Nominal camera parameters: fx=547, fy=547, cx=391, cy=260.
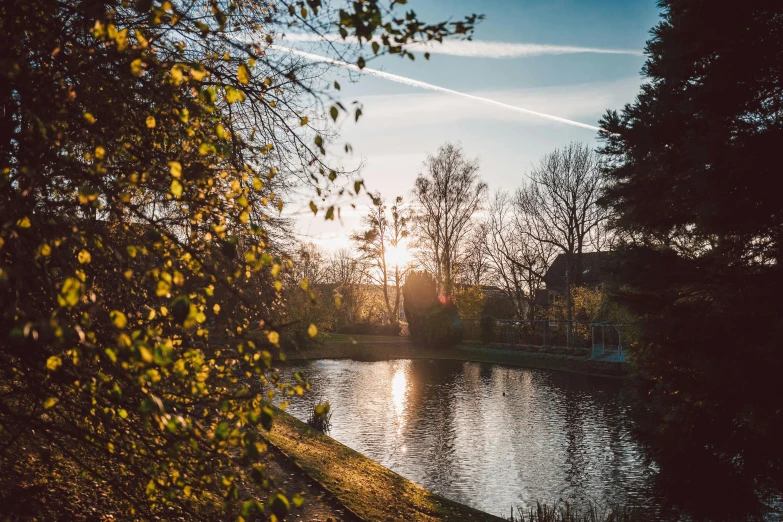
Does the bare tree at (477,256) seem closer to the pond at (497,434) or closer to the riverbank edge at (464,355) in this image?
the riverbank edge at (464,355)

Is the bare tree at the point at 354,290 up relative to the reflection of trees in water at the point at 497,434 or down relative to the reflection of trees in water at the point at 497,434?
up

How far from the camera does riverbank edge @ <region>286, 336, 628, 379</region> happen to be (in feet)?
90.2

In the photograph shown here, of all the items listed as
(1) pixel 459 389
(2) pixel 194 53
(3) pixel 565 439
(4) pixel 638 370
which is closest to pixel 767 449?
A: (4) pixel 638 370

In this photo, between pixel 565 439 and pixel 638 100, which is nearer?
pixel 638 100

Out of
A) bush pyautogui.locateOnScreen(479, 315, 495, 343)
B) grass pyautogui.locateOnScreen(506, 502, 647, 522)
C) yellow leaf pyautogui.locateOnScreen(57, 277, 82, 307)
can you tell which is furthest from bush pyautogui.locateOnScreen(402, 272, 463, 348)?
yellow leaf pyautogui.locateOnScreen(57, 277, 82, 307)

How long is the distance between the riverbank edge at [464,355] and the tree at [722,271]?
17.1m

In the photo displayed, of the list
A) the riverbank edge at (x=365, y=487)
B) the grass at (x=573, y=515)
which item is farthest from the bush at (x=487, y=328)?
the grass at (x=573, y=515)

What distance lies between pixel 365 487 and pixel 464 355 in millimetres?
26618

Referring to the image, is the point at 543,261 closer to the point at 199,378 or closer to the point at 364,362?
the point at 364,362

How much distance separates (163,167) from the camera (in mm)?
3777

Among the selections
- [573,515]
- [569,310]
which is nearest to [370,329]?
[569,310]

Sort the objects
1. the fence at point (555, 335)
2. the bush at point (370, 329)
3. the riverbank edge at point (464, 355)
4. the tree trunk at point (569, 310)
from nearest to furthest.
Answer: the riverbank edge at point (464, 355) → the fence at point (555, 335) → the tree trunk at point (569, 310) → the bush at point (370, 329)

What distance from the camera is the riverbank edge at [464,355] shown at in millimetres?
27484

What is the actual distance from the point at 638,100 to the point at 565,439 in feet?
28.9
